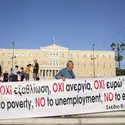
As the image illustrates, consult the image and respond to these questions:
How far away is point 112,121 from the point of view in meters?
7.82

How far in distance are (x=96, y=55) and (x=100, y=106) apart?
116933 mm

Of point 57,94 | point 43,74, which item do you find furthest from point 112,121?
point 43,74

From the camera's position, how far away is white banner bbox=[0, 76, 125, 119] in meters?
7.75

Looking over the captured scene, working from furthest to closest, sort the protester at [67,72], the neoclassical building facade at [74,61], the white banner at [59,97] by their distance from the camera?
the neoclassical building facade at [74,61] → the protester at [67,72] → the white banner at [59,97]

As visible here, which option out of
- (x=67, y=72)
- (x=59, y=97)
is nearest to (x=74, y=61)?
(x=67, y=72)

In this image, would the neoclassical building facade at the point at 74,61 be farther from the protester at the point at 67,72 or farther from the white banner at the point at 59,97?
the white banner at the point at 59,97

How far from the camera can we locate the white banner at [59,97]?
7754 mm

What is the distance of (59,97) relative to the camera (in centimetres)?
786

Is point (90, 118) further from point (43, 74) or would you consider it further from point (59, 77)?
point (43, 74)

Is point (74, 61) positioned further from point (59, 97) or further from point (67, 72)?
point (59, 97)

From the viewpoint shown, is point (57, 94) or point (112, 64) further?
point (112, 64)

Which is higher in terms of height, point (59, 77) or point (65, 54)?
point (65, 54)

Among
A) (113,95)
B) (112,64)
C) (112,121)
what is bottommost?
(112,121)

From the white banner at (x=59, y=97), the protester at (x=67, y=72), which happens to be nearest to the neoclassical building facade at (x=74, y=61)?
the protester at (x=67, y=72)
